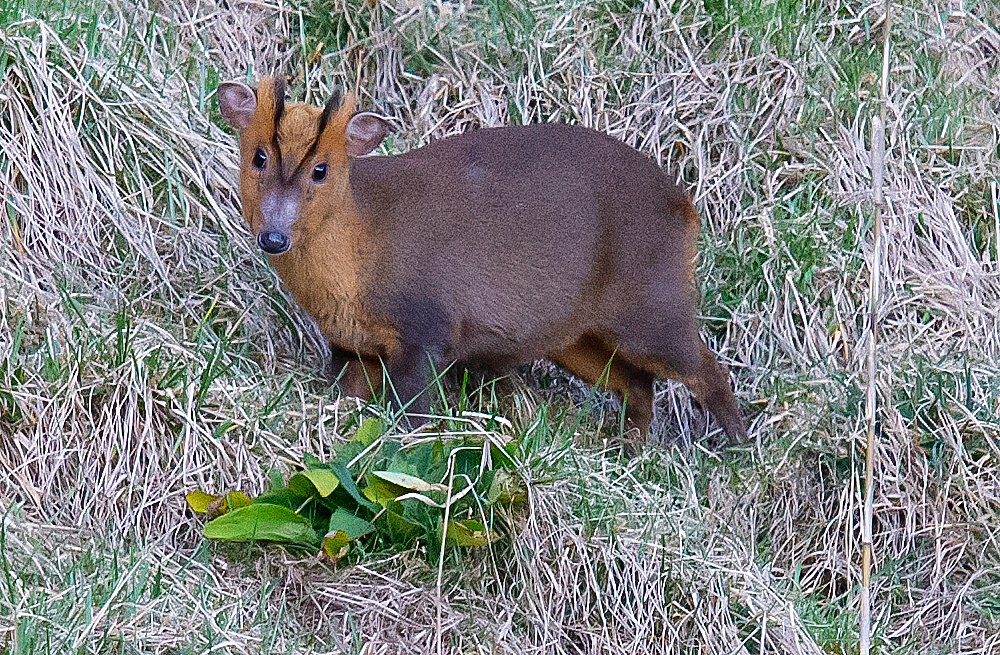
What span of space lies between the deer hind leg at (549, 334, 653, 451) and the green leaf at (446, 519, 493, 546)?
5.27ft

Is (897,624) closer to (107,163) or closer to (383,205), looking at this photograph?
(383,205)

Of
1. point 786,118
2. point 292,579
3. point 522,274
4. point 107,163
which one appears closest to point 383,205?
point 522,274

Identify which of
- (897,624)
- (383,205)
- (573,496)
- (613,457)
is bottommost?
(897,624)

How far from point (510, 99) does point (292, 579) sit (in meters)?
2.65

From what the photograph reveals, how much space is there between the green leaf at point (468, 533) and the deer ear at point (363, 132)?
141 cm

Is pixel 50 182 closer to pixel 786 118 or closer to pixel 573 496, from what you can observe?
pixel 573 496

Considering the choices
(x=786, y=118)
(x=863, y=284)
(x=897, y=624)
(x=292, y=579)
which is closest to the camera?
(x=292, y=579)

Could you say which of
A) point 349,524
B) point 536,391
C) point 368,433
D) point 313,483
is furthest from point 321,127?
point 536,391

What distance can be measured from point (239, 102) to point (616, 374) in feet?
6.17

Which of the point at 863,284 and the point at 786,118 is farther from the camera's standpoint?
the point at 786,118

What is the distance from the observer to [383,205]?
17.7 feet

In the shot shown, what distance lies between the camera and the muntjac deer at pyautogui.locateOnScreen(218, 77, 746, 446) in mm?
5113

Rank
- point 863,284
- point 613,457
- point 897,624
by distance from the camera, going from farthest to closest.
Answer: point 863,284, point 613,457, point 897,624

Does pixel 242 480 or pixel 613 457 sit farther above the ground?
pixel 242 480
